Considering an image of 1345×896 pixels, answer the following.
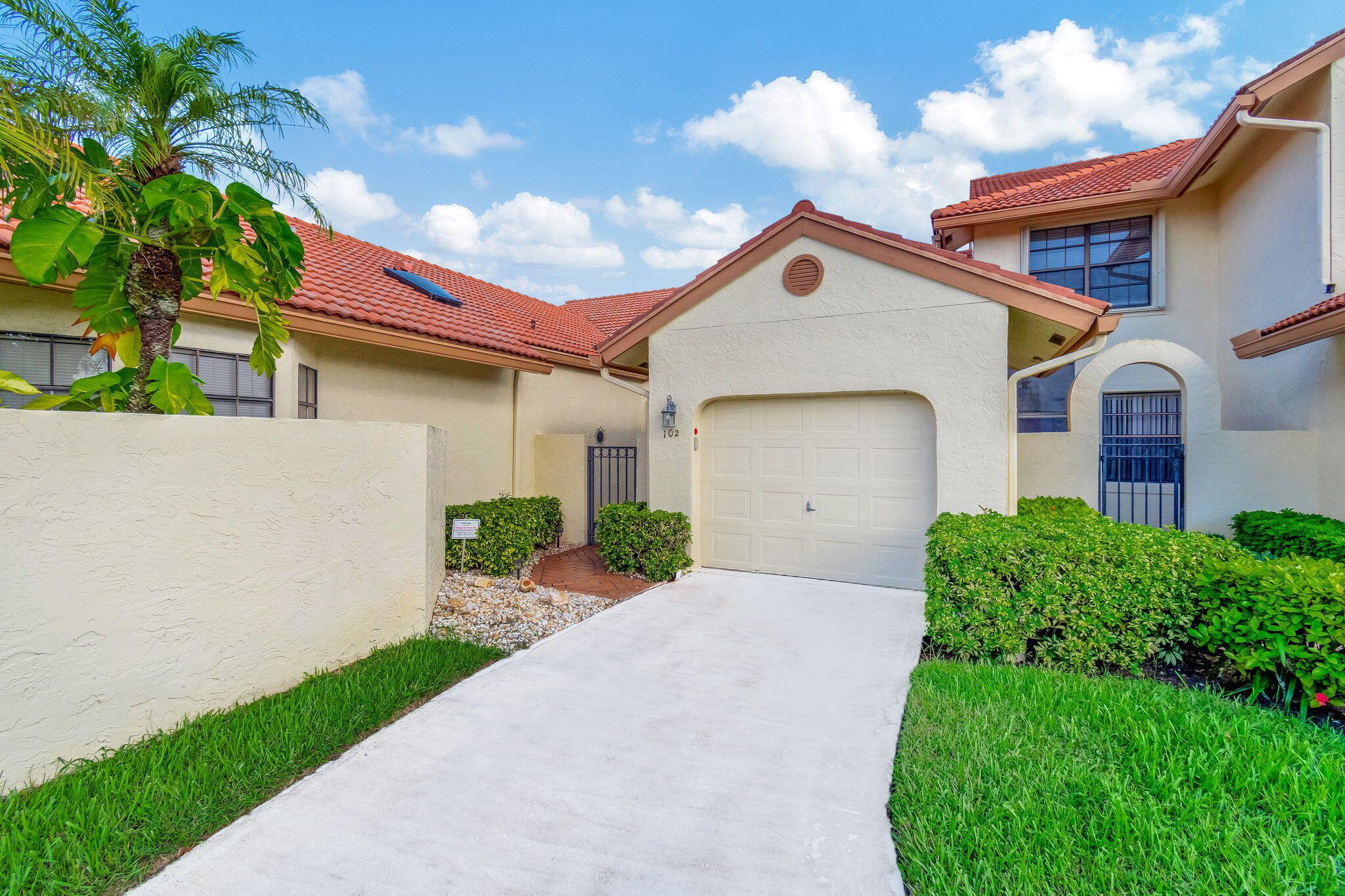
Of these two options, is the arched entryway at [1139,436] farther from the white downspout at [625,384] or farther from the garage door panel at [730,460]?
the white downspout at [625,384]

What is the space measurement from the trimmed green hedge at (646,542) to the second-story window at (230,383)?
460 cm

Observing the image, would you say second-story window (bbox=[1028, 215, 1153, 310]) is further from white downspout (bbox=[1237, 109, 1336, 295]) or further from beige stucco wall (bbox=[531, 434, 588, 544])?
beige stucco wall (bbox=[531, 434, 588, 544])

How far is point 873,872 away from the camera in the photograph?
2678 millimetres

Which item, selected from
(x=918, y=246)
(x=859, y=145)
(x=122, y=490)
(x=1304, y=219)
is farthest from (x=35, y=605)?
(x=859, y=145)

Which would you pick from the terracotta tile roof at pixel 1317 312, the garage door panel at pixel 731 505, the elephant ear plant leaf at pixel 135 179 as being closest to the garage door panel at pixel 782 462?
the garage door panel at pixel 731 505

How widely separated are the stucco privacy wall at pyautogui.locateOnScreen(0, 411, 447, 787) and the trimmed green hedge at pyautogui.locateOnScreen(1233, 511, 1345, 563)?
9.71 metres

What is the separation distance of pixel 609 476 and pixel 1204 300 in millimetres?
11798

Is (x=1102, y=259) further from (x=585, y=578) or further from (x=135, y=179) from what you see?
(x=135, y=179)

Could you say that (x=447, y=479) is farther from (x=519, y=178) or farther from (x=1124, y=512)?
(x=1124, y=512)

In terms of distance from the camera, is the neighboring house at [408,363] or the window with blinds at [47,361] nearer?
the window with blinds at [47,361]

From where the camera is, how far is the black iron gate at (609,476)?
1116cm

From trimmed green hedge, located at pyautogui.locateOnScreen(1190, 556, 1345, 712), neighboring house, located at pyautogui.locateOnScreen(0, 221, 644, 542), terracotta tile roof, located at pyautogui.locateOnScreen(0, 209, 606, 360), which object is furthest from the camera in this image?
terracotta tile roof, located at pyautogui.locateOnScreen(0, 209, 606, 360)

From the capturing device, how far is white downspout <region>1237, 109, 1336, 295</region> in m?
7.95

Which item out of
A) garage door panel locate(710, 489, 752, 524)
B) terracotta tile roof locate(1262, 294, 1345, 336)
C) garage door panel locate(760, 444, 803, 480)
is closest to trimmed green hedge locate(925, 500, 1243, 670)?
garage door panel locate(760, 444, 803, 480)
